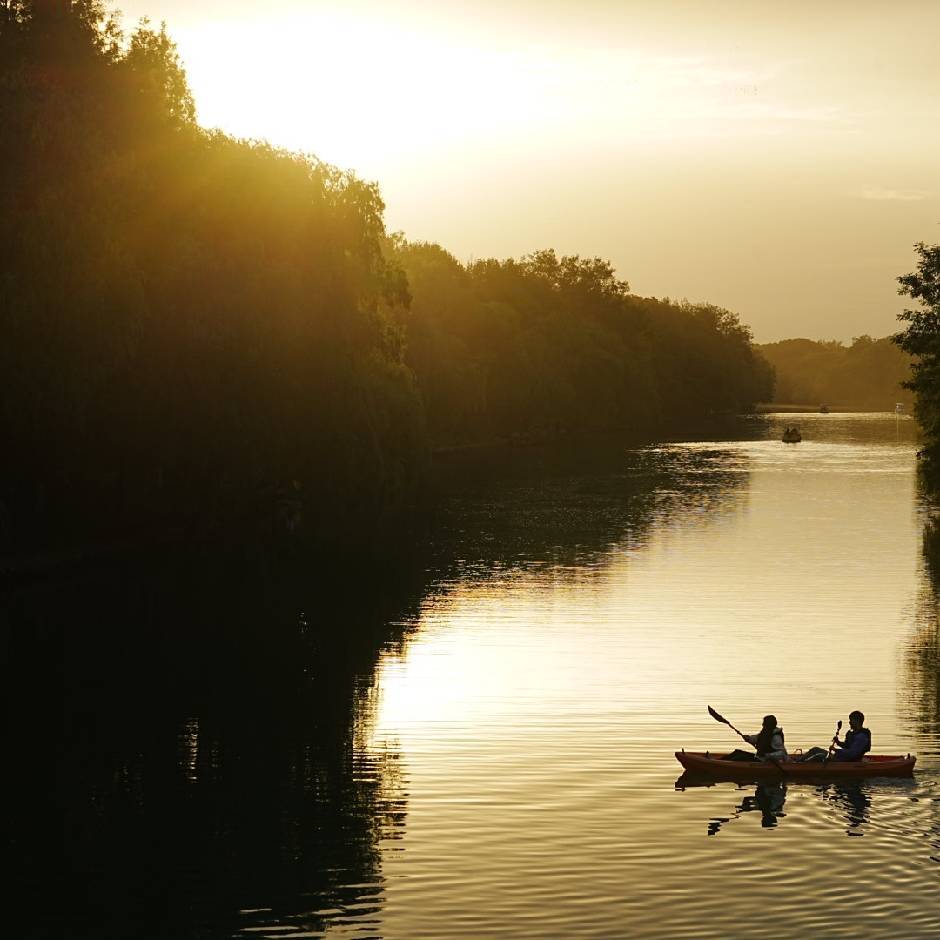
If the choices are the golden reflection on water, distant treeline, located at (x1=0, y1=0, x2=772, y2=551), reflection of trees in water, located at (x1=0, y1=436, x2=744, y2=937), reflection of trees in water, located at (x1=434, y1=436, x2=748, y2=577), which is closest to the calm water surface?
the golden reflection on water

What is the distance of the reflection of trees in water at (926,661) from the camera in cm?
3056

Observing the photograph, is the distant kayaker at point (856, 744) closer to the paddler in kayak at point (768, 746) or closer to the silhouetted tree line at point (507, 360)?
the paddler in kayak at point (768, 746)

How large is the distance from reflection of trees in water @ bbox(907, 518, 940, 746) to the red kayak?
3.41m

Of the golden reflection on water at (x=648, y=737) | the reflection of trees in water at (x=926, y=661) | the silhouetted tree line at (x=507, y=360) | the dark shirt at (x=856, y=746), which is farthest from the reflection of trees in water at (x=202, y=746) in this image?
the silhouetted tree line at (x=507, y=360)

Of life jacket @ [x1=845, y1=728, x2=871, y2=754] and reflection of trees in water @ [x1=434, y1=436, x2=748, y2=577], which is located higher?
reflection of trees in water @ [x1=434, y1=436, x2=748, y2=577]

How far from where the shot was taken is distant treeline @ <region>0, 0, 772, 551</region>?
140 ft

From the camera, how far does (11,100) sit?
42750mm

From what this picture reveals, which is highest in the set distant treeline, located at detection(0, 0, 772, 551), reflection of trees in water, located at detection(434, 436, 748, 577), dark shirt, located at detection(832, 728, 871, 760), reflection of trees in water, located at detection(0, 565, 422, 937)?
distant treeline, located at detection(0, 0, 772, 551)

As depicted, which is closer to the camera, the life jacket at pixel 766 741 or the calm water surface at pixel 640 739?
the calm water surface at pixel 640 739

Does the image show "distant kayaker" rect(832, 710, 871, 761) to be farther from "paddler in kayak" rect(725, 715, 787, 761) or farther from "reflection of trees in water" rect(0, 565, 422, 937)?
"reflection of trees in water" rect(0, 565, 422, 937)

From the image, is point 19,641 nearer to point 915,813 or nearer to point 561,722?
point 561,722

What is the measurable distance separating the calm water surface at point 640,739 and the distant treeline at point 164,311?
7546 millimetres

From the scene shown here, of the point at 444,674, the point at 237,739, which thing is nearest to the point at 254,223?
the point at 444,674

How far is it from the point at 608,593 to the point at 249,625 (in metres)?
11.6
